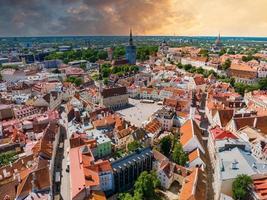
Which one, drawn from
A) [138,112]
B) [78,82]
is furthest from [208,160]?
[78,82]

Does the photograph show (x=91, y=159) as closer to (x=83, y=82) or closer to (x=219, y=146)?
(x=219, y=146)

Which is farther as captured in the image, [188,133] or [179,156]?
[188,133]

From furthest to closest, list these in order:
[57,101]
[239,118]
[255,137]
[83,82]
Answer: [83,82], [57,101], [239,118], [255,137]

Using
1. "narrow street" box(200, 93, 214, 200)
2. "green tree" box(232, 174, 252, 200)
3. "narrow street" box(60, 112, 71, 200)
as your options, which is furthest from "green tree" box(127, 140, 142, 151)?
"green tree" box(232, 174, 252, 200)

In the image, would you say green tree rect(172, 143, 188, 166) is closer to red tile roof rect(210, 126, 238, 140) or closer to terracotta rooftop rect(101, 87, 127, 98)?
red tile roof rect(210, 126, 238, 140)

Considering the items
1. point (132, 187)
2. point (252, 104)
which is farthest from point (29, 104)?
point (252, 104)

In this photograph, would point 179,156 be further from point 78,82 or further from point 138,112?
point 78,82
